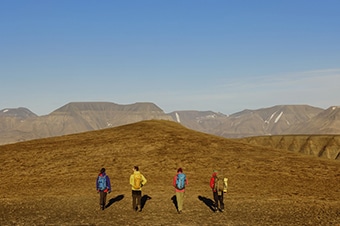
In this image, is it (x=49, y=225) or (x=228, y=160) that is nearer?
(x=49, y=225)

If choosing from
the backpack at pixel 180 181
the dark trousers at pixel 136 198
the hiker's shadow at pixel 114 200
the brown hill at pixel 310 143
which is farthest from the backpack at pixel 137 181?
the brown hill at pixel 310 143

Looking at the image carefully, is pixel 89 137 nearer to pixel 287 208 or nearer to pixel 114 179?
pixel 114 179

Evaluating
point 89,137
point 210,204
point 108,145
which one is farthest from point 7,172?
point 210,204

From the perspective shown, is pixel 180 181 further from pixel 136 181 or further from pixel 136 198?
pixel 136 198

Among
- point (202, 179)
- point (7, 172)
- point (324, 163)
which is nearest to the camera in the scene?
point (202, 179)

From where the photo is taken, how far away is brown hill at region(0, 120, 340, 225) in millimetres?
20812

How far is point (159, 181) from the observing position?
34.0m

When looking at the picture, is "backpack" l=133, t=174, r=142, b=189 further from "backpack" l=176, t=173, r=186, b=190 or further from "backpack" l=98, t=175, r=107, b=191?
"backpack" l=176, t=173, r=186, b=190

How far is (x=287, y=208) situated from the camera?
23438mm

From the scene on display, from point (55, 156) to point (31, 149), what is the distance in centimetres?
652

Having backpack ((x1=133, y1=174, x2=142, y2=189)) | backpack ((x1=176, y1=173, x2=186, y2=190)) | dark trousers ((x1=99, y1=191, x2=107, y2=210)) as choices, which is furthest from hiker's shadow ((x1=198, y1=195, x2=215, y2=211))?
dark trousers ((x1=99, y1=191, x2=107, y2=210))

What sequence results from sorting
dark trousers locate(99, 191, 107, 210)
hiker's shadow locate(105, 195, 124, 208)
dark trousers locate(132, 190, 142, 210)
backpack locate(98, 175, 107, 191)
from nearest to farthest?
dark trousers locate(132, 190, 142, 210)
backpack locate(98, 175, 107, 191)
dark trousers locate(99, 191, 107, 210)
hiker's shadow locate(105, 195, 124, 208)

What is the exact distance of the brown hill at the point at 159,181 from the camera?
2081 cm

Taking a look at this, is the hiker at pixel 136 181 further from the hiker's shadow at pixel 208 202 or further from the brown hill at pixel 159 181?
the hiker's shadow at pixel 208 202
